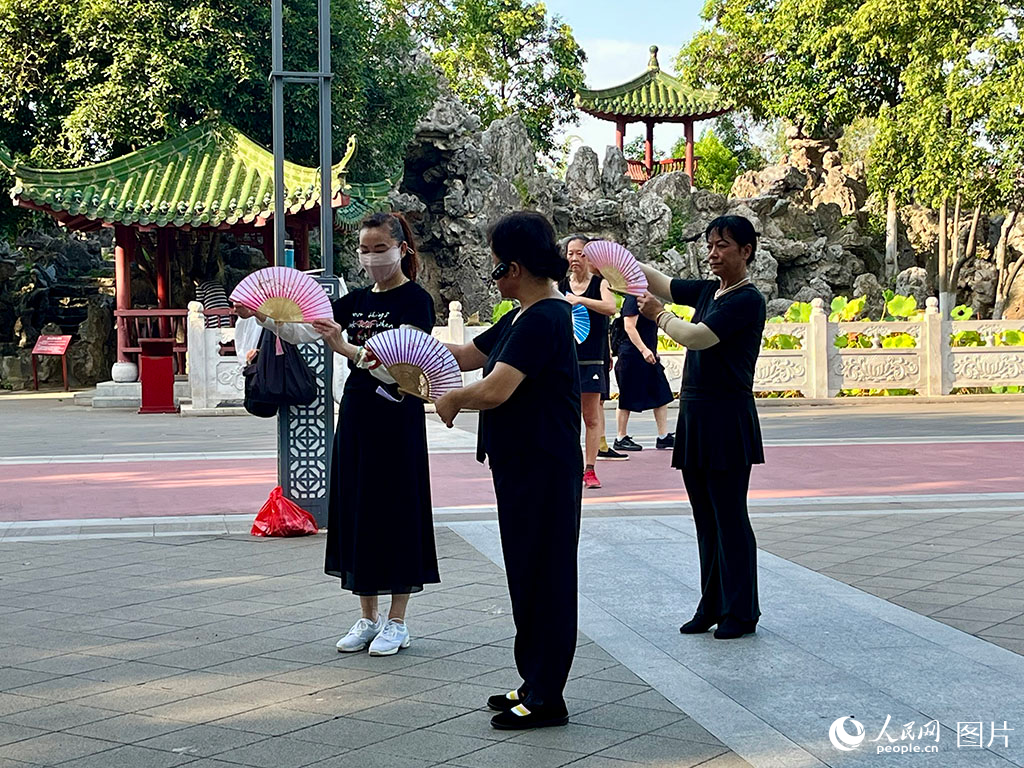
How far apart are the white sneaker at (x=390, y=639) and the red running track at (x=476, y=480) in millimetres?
3569

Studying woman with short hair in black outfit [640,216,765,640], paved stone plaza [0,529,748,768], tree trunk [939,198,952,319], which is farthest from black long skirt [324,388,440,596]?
tree trunk [939,198,952,319]

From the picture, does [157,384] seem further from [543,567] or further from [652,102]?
[652,102]

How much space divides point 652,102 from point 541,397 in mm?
35758

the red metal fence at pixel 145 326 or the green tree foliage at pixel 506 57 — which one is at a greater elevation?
the green tree foliage at pixel 506 57

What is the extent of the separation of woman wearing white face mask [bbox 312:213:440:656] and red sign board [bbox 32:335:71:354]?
1890 centimetres

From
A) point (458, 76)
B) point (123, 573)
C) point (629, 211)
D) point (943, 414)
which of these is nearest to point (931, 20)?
point (629, 211)

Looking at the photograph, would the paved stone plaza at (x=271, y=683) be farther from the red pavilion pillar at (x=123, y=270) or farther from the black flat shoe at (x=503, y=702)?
the red pavilion pillar at (x=123, y=270)

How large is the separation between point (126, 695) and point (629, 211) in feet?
93.3

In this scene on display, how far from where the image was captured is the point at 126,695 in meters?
4.07

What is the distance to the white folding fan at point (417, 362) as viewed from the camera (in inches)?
156

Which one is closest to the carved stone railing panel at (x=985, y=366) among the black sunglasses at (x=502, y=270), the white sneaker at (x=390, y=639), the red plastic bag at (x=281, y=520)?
the red plastic bag at (x=281, y=520)

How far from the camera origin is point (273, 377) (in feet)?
22.1

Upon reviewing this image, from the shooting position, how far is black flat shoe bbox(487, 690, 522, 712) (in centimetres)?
382

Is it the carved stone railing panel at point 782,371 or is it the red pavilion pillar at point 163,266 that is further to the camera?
the red pavilion pillar at point 163,266
